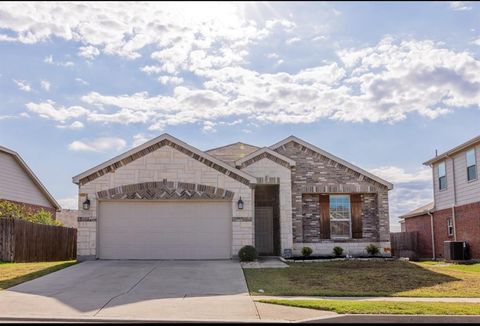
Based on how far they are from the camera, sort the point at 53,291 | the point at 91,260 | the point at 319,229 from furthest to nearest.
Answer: the point at 319,229, the point at 91,260, the point at 53,291

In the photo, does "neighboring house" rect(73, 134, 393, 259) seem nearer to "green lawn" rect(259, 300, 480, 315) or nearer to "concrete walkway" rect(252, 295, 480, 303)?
"concrete walkway" rect(252, 295, 480, 303)

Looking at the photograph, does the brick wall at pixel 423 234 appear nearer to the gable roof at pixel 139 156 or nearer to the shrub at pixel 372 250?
the shrub at pixel 372 250

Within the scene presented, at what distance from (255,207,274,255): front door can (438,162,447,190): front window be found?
9.98m

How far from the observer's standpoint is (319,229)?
899 inches

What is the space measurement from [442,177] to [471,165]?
11.9 ft

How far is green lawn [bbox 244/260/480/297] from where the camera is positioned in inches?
517

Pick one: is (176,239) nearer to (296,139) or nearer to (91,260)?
(91,260)

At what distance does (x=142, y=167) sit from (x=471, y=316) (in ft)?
42.7

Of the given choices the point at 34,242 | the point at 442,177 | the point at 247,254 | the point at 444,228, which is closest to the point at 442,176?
the point at 442,177

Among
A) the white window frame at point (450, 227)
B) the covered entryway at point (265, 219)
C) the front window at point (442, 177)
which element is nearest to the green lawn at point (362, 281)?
the covered entryway at point (265, 219)

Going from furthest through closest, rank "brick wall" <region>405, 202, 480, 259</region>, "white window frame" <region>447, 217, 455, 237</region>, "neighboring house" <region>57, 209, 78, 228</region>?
1. "neighboring house" <region>57, 209, 78, 228</region>
2. "white window frame" <region>447, 217, 455, 237</region>
3. "brick wall" <region>405, 202, 480, 259</region>

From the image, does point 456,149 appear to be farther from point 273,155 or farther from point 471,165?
point 273,155

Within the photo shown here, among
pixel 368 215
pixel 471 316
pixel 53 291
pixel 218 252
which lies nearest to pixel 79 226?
pixel 218 252

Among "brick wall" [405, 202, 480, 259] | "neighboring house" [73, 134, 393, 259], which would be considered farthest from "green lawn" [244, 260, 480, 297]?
"brick wall" [405, 202, 480, 259]
